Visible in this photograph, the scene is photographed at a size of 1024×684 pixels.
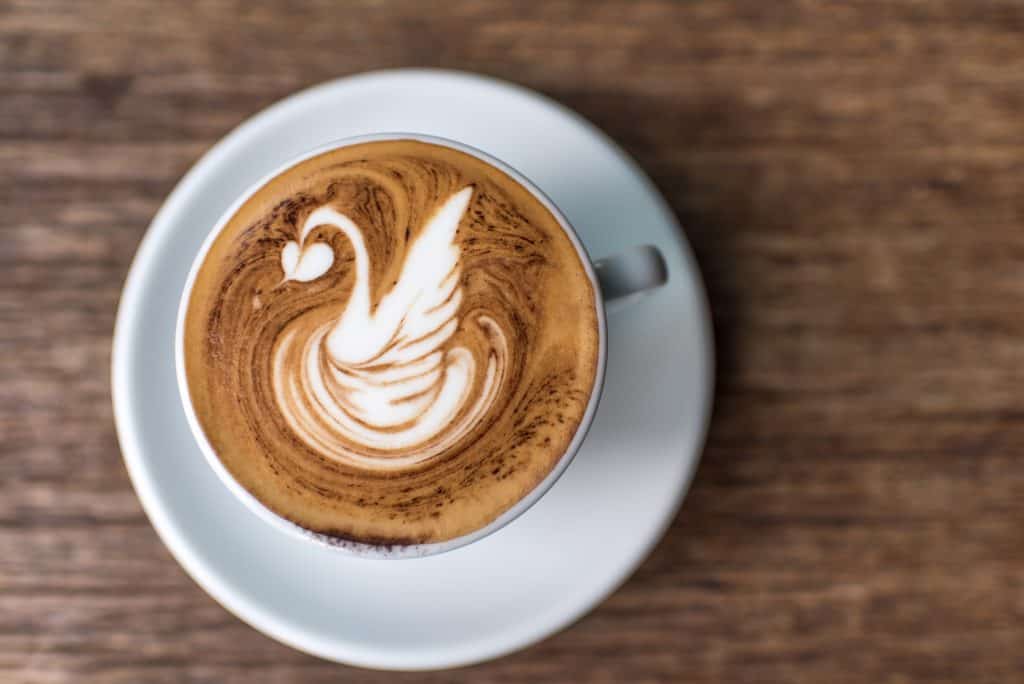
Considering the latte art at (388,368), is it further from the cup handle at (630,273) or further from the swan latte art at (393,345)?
the cup handle at (630,273)

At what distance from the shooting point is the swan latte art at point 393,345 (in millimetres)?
698

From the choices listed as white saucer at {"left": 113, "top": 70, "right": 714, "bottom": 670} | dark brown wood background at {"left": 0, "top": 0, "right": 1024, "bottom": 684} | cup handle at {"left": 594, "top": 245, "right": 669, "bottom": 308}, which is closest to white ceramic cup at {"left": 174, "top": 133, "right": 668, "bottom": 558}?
cup handle at {"left": 594, "top": 245, "right": 669, "bottom": 308}

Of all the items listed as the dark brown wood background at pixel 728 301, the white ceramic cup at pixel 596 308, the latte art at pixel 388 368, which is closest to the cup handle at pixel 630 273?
the white ceramic cup at pixel 596 308

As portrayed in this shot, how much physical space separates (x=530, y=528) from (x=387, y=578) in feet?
0.48

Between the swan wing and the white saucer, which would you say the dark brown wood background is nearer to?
the white saucer

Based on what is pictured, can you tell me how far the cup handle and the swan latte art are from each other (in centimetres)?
4

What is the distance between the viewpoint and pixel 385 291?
724mm

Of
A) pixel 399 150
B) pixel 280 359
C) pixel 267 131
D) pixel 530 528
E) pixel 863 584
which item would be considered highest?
pixel 267 131

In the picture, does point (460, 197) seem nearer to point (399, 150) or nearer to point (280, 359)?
point (399, 150)

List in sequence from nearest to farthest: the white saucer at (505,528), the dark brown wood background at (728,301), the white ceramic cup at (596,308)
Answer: the white ceramic cup at (596,308)
the white saucer at (505,528)
the dark brown wood background at (728,301)

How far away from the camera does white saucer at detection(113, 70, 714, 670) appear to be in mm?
818

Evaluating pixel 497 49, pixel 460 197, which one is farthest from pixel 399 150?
pixel 497 49

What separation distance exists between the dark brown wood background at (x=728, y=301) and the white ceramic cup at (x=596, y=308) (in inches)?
9.8

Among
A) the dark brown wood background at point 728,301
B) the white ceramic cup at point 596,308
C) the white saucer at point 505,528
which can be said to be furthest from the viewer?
the dark brown wood background at point 728,301
